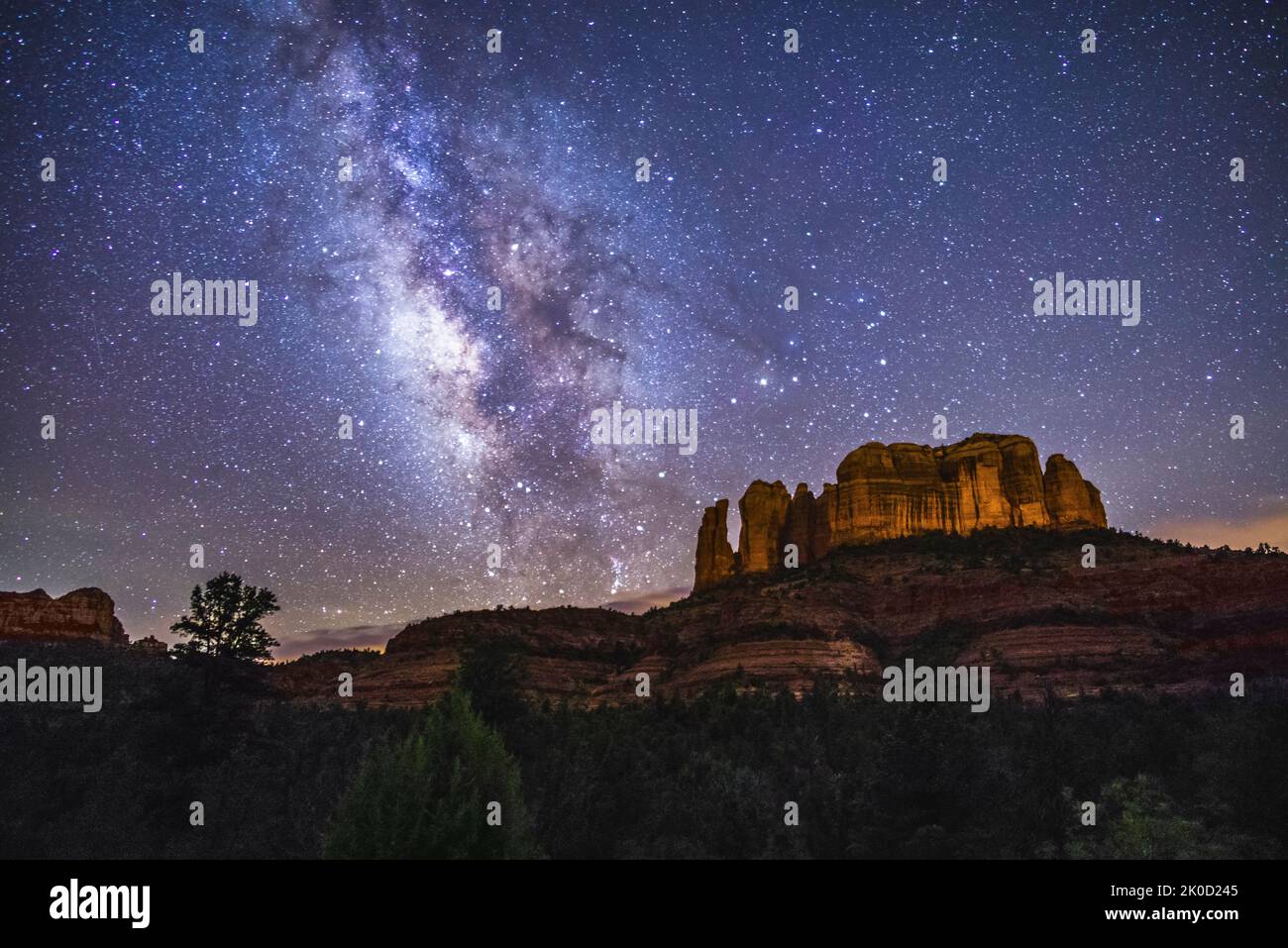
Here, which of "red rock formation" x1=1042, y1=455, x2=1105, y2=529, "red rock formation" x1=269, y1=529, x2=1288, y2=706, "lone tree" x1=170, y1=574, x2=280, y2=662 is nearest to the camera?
"lone tree" x1=170, y1=574, x2=280, y2=662

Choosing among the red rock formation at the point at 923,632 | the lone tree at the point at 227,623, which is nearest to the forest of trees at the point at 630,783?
Result: the lone tree at the point at 227,623

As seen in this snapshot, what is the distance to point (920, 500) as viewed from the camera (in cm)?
10556

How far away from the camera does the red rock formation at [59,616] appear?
91.4 meters

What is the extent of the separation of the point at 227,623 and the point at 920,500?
96359mm

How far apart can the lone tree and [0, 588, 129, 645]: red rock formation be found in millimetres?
79103

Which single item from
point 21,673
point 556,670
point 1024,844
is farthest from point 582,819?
point 556,670

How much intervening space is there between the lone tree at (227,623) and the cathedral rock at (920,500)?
88.4m

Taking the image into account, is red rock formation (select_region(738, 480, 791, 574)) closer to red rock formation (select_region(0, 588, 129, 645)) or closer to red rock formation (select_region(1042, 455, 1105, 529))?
red rock formation (select_region(1042, 455, 1105, 529))

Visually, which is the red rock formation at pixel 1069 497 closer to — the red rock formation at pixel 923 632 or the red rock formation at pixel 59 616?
the red rock formation at pixel 923 632

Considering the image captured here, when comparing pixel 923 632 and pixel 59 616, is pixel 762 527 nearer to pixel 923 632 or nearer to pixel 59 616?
pixel 923 632

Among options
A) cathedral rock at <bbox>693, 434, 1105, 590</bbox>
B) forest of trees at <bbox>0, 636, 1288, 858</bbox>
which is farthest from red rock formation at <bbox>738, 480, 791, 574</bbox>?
forest of trees at <bbox>0, 636, 1288, 858</bbox>

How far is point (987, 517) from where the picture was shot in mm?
101938

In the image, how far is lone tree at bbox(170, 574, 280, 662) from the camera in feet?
94.4
